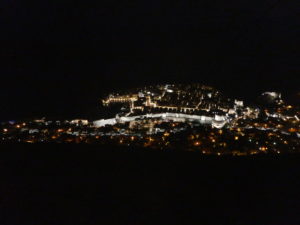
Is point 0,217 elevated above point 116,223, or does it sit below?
above

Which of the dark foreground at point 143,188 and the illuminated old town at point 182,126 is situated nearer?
the dark foreground at point 143,188

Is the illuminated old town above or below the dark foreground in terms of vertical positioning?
below

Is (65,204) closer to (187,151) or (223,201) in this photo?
(223,201)

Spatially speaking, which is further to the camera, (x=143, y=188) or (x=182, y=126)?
(x=182, y=126)

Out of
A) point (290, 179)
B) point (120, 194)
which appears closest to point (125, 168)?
point (120, 194)

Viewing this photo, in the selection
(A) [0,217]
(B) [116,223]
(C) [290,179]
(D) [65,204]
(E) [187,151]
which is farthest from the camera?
(E) [187,151]

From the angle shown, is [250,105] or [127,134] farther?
[250,105]

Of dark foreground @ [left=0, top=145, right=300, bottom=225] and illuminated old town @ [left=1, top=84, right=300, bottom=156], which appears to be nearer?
dark foreground @ [left=0, top=145, right=300, bottom=225]

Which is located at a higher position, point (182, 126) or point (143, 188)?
point (143, 188)
